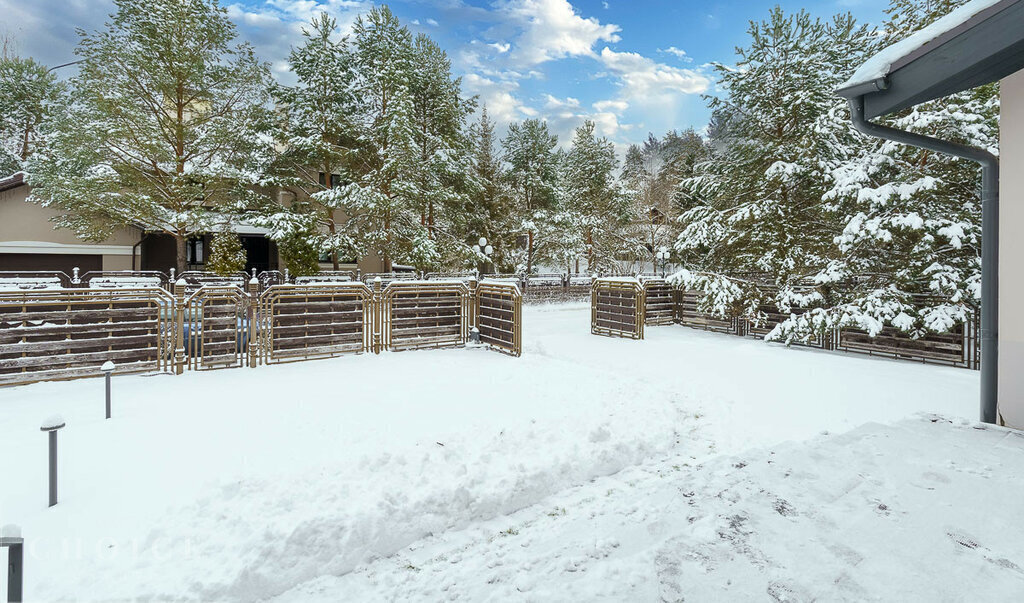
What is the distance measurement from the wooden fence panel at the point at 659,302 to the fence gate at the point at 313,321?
9.79 m

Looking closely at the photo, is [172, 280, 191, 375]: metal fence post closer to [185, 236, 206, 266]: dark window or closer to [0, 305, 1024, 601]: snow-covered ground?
[0, 305, 1024, 601]: snow-covered ground

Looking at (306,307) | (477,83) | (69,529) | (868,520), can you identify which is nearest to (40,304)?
(306,307)

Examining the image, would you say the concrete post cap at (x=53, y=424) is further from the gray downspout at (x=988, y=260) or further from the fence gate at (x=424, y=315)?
the gray downspout at (x=988, y=260)

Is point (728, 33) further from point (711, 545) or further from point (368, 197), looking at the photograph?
point (711, 545)

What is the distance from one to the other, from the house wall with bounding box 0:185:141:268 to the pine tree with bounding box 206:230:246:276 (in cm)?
509

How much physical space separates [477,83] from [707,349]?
67.0 ft

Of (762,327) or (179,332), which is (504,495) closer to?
(179,332)

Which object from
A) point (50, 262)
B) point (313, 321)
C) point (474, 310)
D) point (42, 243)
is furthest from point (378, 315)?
point (50, 262)

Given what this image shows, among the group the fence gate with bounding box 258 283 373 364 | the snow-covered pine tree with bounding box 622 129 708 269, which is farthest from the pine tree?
the snow-covered pine tree with bounding box 622 129 708 269

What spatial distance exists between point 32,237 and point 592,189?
30110mm

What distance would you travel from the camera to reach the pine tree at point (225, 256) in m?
19.8

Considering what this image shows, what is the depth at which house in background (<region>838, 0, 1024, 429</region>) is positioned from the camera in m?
3.93

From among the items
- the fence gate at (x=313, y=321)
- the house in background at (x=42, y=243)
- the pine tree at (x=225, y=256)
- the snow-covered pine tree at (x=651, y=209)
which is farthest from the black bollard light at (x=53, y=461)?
the snow-covered pine tree at (x=651, y=209)

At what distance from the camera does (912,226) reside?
29.3 ft
